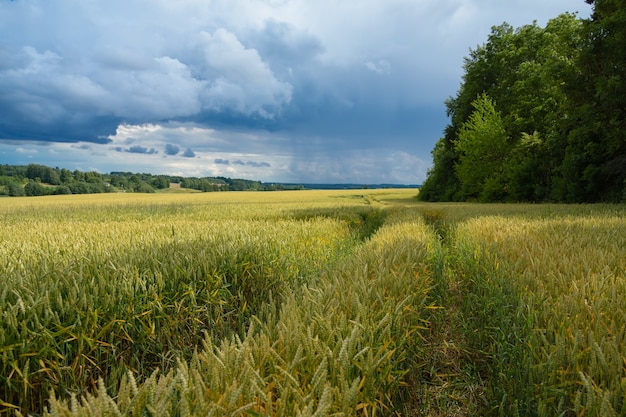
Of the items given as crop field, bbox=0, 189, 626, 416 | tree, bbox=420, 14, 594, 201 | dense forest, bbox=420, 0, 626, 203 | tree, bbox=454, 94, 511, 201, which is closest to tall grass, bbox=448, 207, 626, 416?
crop field, bbox=0, 189, 626, 416

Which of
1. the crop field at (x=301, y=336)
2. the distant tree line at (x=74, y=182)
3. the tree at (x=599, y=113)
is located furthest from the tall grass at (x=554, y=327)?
the distant tree line at (x=74, y=182)

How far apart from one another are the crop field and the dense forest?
14.4 m

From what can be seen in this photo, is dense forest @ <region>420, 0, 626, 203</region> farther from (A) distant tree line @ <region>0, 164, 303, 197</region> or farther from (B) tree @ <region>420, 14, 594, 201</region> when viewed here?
(A) distant tree line @ <region>0, 164, 303, 197</region>

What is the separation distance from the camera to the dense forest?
15.2 meters

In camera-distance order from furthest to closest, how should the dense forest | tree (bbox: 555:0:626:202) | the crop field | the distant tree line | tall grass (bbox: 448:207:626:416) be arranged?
the distant tree line → the dense forest → tree (bbox: 555:0:626:202) → tall grass (bbox: 448:207:626:416) → the crop field

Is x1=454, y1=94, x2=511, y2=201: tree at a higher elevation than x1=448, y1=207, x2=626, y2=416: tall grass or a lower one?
higher

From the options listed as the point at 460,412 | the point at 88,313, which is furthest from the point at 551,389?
the point at 88,313

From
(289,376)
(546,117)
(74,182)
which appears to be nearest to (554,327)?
(289,376)

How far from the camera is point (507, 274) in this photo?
364cm

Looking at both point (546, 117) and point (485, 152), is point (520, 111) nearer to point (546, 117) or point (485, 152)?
→ point (546, 117)

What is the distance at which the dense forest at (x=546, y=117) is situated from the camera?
15.2m

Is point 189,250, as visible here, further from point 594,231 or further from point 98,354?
point 594,231

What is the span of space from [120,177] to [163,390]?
10095 cm

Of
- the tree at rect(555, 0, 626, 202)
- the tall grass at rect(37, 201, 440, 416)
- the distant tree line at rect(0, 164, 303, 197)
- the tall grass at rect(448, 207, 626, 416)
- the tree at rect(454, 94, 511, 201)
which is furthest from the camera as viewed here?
the distant tree line at rect(0, 164, 303, 197)
